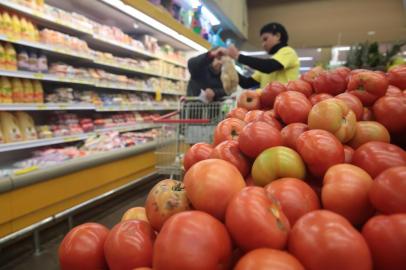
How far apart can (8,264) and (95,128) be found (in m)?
1.78

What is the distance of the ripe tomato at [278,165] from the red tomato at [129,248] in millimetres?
304

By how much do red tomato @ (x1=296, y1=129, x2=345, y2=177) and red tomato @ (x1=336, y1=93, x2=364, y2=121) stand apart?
0.26 metres

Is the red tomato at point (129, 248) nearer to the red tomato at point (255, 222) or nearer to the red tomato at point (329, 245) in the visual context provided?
the red tomato at point (255, 222)

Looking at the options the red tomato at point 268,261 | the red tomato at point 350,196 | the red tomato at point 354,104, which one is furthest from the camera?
the red tomato at point 354,104

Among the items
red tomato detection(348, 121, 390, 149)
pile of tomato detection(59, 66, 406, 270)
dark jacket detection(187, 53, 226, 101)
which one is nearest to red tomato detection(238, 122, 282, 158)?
pile of tomato detection(59, 66, 406, 270)

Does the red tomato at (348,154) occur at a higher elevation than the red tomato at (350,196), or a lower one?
higher

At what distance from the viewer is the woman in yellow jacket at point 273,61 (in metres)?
2.43

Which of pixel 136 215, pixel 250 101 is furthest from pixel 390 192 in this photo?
pixel 250 101

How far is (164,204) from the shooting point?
65 centimetres

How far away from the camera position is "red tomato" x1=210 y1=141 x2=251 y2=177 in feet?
2.73

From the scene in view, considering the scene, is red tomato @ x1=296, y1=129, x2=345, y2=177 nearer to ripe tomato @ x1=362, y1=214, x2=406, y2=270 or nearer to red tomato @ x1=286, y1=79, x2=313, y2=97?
ripe tomato @ x1=362, y1=214, x2=406, y2=270

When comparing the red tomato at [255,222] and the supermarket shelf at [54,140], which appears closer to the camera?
the red tomato at [255,222]

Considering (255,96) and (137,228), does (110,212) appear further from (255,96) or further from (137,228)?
(137,228)

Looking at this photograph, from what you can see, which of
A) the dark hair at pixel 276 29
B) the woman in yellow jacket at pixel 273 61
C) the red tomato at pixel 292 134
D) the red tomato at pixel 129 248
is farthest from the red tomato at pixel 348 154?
the dark hair at pixel 276 29
